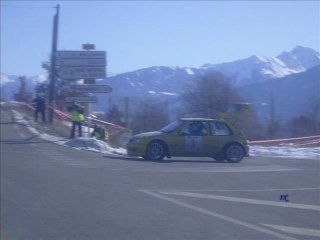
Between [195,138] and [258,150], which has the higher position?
[195,138]

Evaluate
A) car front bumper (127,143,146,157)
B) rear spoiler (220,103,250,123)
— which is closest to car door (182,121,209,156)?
car front bumper (127,143,146,157)

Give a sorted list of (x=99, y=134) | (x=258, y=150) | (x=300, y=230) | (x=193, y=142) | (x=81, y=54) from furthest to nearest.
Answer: (x=81, y=54) → (x=99, y=134) → (x=258, y=150) → (x=193, y=142) → (x=300, y=230)

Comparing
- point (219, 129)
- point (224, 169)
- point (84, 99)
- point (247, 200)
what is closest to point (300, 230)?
point (247, 200)

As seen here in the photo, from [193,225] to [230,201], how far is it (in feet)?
7.50

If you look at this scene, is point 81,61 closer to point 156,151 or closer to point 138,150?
point 138,150

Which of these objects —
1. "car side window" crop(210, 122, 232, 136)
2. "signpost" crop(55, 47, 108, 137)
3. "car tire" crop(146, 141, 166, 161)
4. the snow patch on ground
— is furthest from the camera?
"signpost" crop(55, 47, 108, 137)

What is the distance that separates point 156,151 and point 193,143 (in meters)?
1.24

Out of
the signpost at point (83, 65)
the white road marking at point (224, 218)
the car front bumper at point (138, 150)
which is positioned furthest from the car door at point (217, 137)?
the signpost at point (83, 65)

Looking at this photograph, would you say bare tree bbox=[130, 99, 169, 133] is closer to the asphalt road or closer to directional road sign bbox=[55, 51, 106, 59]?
directional road sign bbox=[55, 51, 106, 59]

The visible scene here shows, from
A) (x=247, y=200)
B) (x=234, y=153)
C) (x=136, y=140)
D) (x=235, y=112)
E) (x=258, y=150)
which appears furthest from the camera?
(x=235, y=112)

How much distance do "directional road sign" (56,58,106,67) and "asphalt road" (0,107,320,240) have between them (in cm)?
886

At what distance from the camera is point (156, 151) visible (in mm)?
18906

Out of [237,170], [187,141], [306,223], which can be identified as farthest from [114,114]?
[306,223]

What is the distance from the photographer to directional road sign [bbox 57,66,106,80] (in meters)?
26.3
